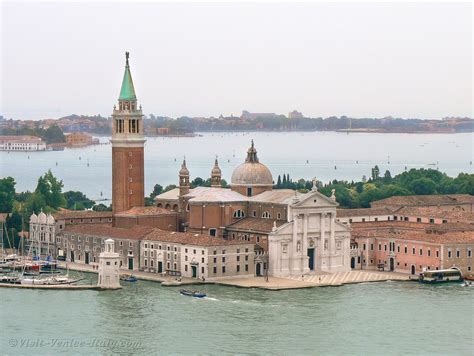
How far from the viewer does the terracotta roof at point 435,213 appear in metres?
45.4

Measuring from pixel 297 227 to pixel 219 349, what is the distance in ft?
36.9

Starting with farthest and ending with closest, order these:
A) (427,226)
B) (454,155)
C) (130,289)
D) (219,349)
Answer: (454,155)
(427,226)
(130,289)
(219,349)

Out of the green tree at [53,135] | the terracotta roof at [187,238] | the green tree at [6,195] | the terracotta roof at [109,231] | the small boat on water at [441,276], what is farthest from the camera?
the green tree at [53,135]

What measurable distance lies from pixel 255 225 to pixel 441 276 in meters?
5.47

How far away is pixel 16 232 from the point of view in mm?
46719

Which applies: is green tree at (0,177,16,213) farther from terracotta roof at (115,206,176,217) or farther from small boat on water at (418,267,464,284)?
small boat on water at (418,267,464,284)

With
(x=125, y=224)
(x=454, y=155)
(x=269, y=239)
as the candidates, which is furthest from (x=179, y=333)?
(x=454, y=155)

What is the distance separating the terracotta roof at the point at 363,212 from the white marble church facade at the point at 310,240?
158 inches

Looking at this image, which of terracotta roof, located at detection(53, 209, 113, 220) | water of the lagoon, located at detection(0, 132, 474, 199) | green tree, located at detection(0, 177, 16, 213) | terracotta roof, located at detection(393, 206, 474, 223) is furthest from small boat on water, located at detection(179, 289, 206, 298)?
water of the lagoon, located at detection(0, 132, 474, 199)

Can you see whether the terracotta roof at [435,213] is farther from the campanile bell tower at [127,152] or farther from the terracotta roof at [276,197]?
the campanile bell tower at [127,152]

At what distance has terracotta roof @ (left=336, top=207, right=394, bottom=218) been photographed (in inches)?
1809

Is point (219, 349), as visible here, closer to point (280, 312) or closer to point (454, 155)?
point (280, 312)

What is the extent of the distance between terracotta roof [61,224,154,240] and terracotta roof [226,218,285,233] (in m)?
2.35

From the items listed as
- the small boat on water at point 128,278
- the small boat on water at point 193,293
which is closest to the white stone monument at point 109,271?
the small boat on water at point 128,278
